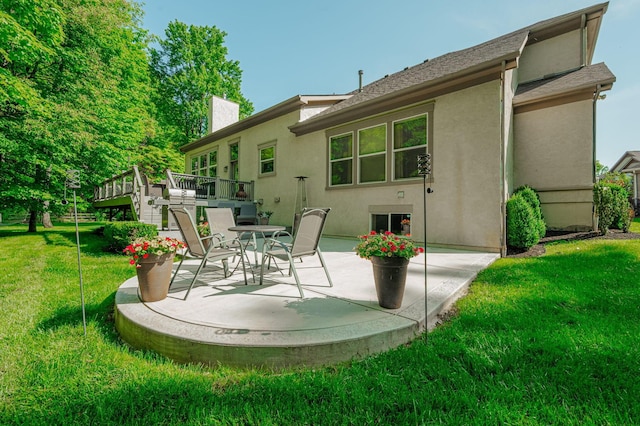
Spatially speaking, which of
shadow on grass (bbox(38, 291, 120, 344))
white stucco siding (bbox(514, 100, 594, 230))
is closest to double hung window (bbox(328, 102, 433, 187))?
white stucco siding (bbox(514, 100, 594, 230))

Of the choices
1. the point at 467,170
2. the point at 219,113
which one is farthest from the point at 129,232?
the point at 219,113

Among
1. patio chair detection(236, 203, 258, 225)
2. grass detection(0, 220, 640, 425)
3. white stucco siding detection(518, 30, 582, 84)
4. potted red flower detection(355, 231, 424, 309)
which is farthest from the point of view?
patio chair detection(236, 203, 258, 225)

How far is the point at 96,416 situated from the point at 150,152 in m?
24.1

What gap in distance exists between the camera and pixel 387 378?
1854 millimetres

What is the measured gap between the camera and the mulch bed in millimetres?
6008

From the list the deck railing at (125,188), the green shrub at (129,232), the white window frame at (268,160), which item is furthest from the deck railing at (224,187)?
the green shrub at (129,232)

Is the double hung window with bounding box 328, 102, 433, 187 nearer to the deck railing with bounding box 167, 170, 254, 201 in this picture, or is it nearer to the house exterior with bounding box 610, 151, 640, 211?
the deck railing with bounding box 167, 170, 254, 201

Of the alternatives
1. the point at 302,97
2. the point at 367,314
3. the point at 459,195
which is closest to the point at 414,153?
the point at 459,195

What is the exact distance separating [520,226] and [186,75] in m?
26.2

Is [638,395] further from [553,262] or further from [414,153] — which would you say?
[414,153]

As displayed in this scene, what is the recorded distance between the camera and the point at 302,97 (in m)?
10.4

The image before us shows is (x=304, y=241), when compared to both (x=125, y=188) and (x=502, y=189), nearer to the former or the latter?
(x=502, y=189)

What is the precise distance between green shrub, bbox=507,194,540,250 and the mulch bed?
16 cm

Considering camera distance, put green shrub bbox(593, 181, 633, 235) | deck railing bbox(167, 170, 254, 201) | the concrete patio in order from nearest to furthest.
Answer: the concrete patio, green shrub bbox(593, 181, 633, 235), deck railing bbox(167, 170, 254, 201)
